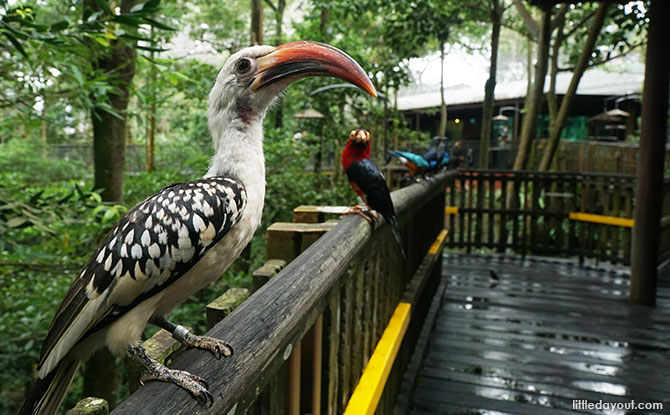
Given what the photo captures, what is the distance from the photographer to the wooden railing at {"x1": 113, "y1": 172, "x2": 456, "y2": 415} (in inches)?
37.8

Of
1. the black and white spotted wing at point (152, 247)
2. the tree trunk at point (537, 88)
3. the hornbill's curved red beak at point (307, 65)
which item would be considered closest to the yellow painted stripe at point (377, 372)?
the black and white spotted wing at point (152, 247)

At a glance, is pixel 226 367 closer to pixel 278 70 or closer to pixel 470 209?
pixel 278 70

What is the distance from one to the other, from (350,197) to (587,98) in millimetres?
15851

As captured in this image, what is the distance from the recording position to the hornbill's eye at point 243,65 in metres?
1.44

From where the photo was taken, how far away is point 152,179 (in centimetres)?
670

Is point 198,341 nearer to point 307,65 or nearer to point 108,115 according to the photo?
point 307,65

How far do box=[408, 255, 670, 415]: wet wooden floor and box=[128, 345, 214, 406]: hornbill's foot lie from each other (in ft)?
7.74

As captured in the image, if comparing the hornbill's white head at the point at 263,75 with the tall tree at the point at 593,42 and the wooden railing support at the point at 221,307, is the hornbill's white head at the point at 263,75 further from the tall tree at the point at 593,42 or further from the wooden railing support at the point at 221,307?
the tall tree at the point at 593,42

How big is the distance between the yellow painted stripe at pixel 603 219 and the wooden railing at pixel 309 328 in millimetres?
4217

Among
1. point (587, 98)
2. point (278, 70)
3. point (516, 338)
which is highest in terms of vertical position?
point (587, 98)

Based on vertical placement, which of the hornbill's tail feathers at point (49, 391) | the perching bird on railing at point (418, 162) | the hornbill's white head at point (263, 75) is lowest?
the hornbill's tail feathers at point (49, 391)

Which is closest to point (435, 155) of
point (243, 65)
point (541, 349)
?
point (541, 349)

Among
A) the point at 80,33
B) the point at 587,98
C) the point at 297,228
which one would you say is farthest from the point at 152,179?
the point at 587,98

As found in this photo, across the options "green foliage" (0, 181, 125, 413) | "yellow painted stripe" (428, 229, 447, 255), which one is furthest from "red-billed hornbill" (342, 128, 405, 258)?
"yellow painted stripe" (428, 229, 447, 255)
